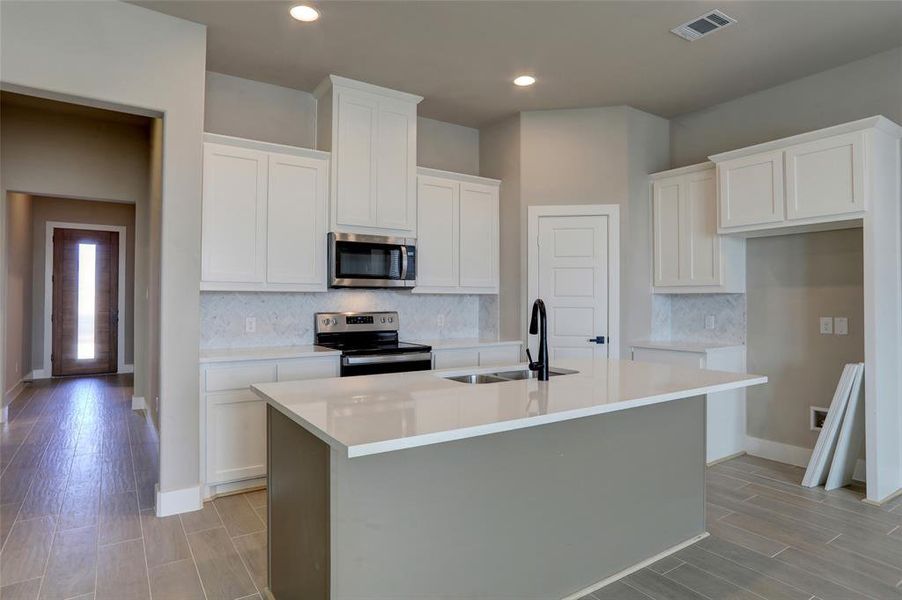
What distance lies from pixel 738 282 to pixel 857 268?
0.78 metres

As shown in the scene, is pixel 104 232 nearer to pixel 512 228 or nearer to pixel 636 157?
pixel 512 228

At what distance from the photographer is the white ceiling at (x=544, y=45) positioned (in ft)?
9.83

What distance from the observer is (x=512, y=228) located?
476 centimetres

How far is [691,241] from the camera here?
14.2ft

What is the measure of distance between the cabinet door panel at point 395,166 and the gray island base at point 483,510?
7.73 feet

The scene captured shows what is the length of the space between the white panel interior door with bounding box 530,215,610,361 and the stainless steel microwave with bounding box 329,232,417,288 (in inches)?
47.1

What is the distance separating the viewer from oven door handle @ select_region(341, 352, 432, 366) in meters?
3.62

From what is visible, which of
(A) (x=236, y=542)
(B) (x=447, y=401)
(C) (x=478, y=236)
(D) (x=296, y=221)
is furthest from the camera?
(C) (x=478, y=236)

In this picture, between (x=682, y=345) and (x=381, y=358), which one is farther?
(x=682, y=345)

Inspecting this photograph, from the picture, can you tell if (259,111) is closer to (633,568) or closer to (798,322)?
(633,568)

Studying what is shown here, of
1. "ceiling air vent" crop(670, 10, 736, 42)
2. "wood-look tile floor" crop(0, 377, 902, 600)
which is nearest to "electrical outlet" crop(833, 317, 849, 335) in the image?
"wood-look tile floor" crop(0, 377, 902, 600)

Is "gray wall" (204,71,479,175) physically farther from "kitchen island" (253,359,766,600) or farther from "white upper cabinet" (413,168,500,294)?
"kitchen island" (253,359,766,600)

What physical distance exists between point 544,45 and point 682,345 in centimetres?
250

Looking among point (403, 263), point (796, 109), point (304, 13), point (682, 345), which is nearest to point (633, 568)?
point (682, 345)
